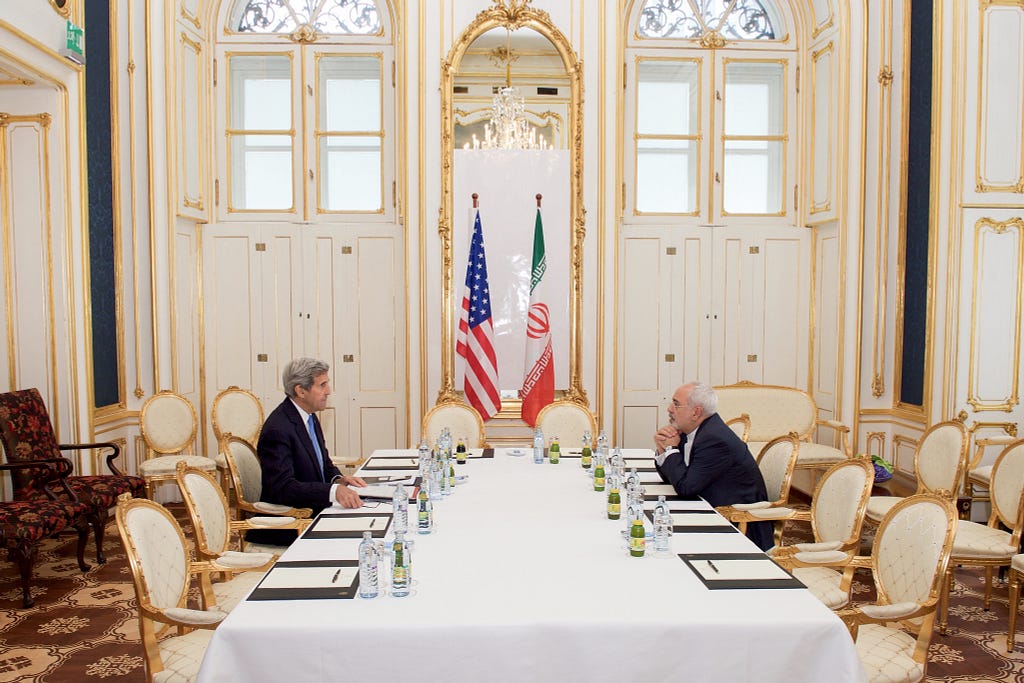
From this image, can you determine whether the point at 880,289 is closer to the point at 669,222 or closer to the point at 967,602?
the point at 669,222

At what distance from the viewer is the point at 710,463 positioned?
12.3 feet

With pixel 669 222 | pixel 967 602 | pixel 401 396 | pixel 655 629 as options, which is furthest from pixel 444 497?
pixel 669 222

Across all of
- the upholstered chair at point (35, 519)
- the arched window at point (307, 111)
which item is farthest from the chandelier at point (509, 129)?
the upholstered chair at point (35, 519)

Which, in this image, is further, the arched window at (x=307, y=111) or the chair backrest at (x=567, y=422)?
the arched window at (x=307, y=111)

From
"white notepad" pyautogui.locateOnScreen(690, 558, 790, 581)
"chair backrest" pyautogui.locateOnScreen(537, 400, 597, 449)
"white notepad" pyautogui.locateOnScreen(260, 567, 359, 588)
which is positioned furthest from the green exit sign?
"white notepad" pyautogui.locateOnScreen(690, 558, 790, 581)

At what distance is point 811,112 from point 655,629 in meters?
6.34

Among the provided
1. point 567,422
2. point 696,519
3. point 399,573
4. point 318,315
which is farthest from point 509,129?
point 399,573

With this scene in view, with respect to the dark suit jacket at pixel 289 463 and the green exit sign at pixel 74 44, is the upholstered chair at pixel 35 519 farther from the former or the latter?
the green exit sign at pixel 74 44

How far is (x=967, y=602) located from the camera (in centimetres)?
450

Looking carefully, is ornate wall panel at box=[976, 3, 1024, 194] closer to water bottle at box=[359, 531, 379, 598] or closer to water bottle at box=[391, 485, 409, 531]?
water bottle at box=[391, 485, 409, 531]

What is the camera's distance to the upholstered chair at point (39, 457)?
5.05 meters

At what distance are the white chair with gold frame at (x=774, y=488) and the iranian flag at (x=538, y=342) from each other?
8.20 feet

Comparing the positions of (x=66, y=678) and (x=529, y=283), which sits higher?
(x=529, y=283)

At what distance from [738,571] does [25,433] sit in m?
4.71
